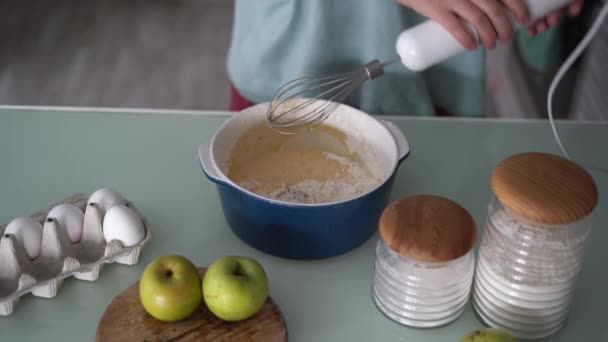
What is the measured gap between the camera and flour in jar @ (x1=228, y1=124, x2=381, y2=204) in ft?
3.20

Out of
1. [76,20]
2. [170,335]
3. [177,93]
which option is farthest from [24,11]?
[170,335]

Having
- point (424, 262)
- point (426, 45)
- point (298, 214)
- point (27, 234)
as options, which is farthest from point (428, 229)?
point (27, 234)

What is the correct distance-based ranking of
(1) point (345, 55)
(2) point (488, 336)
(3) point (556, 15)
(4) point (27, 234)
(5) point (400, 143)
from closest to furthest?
(2) point (488, 336) < (4) point (27, 234) < (5) point (400, 143) < (3) point (556, 15) < (1) point (345, 55)

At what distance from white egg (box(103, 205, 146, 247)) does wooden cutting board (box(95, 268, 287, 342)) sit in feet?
0.28

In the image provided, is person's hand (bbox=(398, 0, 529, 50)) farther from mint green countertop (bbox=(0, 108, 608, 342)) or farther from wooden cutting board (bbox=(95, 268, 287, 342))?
wooden cutting board (bbox=(95, 268, 287, 342))

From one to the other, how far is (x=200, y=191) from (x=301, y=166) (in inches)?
6.0

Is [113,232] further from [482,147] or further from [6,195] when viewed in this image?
[482,147]

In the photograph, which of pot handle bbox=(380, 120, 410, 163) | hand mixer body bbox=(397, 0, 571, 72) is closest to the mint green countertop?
pot handle bbox=(380, 120, 410, 163)

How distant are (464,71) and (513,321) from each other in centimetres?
55

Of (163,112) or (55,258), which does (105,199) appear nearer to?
(55,258)

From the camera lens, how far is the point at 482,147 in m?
1.13

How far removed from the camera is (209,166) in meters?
0.88

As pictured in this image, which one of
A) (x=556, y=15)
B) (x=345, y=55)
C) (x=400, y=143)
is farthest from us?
(x=345, y=55)

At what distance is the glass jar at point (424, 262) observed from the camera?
0.75m
